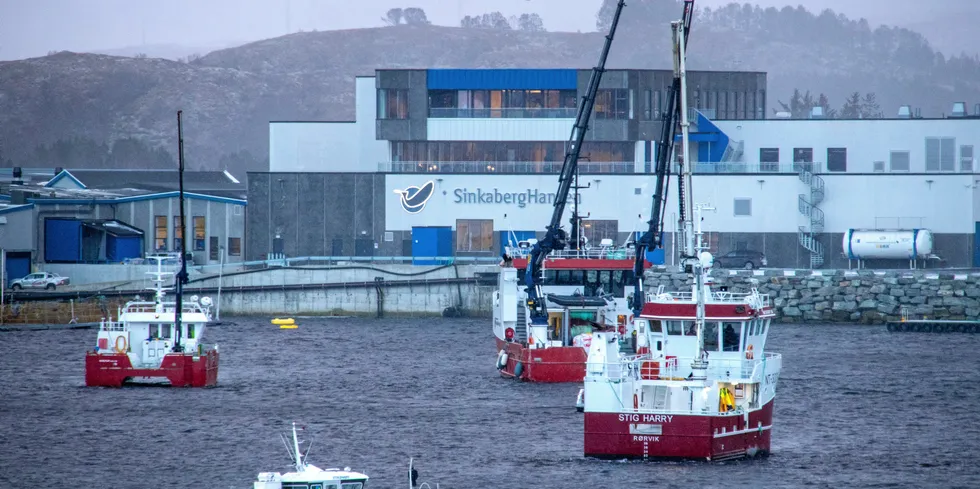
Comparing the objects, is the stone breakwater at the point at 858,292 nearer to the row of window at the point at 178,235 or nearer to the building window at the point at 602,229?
the building window at the point at 602,229

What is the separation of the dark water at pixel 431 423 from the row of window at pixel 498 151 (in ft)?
115

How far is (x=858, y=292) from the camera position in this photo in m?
95.0

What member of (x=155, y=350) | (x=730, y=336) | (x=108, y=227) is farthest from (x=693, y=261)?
(x=108, y=227)

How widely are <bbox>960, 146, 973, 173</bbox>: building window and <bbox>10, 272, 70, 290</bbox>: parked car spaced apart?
223 feet

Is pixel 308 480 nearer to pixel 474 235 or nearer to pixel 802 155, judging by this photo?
pixel 474 235

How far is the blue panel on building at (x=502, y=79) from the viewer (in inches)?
4377

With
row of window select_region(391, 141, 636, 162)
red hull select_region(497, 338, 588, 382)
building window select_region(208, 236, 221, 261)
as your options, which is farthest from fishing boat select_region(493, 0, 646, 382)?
building window select_region(208, 236, 221, 261)

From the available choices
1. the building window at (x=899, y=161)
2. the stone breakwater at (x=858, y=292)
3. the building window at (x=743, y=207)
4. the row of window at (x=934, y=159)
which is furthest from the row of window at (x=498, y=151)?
the building window at (x=899, y=161)

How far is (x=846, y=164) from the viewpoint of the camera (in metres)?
112

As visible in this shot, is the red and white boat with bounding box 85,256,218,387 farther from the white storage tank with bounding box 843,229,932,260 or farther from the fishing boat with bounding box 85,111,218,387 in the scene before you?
the white storage tank with bounding box 843,229,932,260

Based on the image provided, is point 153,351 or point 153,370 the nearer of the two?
point 153,370

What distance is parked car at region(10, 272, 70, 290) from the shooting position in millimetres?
96812

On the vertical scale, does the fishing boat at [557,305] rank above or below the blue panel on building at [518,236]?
below

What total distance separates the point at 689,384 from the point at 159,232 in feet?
264
